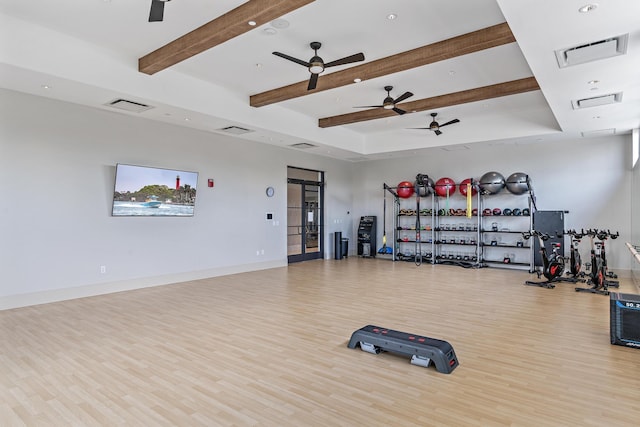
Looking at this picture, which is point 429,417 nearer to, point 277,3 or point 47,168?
point 277,3

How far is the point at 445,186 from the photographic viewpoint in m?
10.6

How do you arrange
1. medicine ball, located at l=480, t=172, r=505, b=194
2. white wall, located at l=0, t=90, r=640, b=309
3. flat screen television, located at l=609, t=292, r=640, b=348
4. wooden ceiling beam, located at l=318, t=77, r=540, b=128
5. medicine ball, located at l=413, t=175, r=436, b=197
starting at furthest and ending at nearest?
1. medicine ball, located at l=413, t=175, r=436, b=197
2. medicine ball, located at l=480, t=172, r=505, b=194
3. wooden ceiling beam, located at l=318, t=77, r=540, b=128
4. white wall, located at l=0, t=90, r=640, b=309
5. flat screen television, located at l=609, t=292, r=640, b=348

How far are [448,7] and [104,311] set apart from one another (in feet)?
20.1

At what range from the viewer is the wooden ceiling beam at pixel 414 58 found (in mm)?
4582

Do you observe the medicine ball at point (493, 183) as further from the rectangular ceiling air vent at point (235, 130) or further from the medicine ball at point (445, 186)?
the rectangular ceiling air vent at point (235, 130)

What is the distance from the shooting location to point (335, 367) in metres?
3.49

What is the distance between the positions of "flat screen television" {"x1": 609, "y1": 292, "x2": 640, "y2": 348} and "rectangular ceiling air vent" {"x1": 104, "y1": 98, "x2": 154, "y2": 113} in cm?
720

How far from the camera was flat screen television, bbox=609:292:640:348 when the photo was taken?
3992 millimetres

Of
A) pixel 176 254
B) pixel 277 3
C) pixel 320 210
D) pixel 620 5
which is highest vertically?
pixel 277 3

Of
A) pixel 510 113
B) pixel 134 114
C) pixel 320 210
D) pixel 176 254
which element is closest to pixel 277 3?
pixel 134 114

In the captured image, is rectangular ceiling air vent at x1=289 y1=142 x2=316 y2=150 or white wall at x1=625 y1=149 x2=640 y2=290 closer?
white wall at x1=625 y1=149 x2=640 y2=290

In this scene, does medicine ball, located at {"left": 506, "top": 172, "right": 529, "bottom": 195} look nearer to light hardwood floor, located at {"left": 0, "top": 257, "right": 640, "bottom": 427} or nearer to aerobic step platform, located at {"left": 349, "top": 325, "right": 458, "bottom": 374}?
light hardwood floor, located at {"left": 0, "top": 257, "right": 640, "bottom": 427}

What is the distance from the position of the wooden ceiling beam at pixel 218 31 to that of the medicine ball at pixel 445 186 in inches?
307

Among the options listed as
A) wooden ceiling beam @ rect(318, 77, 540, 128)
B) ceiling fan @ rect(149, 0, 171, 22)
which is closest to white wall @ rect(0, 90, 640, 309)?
wooden ceiling beam @ rect(318, 77, 540, 128)
